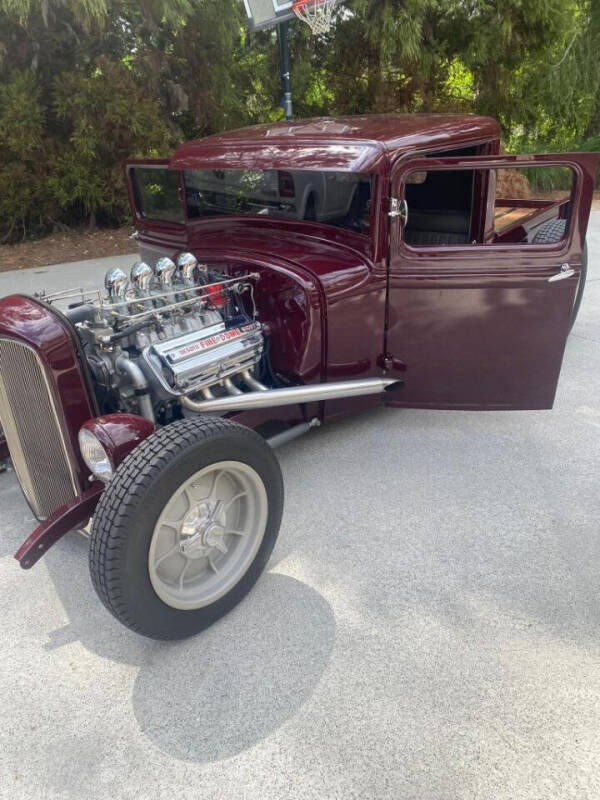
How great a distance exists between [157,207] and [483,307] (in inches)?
85.0

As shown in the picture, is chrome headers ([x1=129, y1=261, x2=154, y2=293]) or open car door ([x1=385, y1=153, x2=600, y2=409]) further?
open car door ([x1=385, y1=153, x2=600, y2=409])

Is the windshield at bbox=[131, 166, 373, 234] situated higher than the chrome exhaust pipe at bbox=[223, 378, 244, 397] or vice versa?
the windshield at bbox=[131, 166, 373, 234]

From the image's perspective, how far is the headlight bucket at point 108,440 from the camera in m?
1.93

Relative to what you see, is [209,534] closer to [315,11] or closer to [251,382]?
[251,382]

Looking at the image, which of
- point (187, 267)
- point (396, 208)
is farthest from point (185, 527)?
point (396, 208)

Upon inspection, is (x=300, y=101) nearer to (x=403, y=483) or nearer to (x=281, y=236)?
(x=281, y=236)

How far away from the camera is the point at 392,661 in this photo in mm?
1903

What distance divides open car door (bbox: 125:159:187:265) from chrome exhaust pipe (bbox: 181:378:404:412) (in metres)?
1.39

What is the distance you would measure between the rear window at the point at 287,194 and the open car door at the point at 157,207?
23cm

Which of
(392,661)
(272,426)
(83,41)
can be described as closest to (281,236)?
(272,426)

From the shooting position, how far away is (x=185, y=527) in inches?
77.1

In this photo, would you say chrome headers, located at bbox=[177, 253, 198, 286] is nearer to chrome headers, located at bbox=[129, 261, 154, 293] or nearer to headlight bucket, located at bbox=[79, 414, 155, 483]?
chrome headers, located at bbox=[129, 261, 154, 293]

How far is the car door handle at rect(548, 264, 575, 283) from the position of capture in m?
2.75

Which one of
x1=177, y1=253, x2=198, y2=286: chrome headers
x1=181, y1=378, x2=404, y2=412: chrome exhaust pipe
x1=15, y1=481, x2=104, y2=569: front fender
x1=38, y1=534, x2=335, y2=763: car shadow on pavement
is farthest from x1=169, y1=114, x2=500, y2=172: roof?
x1=38, y1=534, x2=335, y2=763: car shadow on pavement
